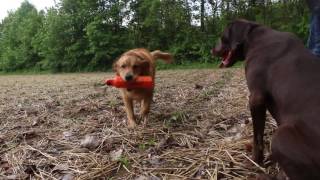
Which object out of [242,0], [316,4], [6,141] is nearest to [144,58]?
[6,141]

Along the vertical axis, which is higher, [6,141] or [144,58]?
[144,58]

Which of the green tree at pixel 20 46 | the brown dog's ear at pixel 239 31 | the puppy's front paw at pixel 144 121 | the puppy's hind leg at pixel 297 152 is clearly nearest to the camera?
the puppy's hind leg at pixel 297 152

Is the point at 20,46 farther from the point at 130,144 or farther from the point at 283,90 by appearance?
the point at 283,90

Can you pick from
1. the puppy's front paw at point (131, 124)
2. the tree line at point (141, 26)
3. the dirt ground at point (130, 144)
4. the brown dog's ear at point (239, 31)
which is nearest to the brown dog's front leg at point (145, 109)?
the dirt ground at point (130, 144)

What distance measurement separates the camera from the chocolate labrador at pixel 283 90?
9.75ft

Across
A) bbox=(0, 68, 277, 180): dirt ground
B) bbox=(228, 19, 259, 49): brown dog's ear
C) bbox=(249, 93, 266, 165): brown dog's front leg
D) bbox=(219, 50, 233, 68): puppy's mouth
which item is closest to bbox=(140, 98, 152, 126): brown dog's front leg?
bbox=(0, 68, 277, 180): dirt ground

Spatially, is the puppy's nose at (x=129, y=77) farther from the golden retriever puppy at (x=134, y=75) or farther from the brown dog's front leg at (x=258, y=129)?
the brown dog's front leg at (x=258, y=129)

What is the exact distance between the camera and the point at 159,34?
95.5ft

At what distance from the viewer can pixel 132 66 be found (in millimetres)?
6496

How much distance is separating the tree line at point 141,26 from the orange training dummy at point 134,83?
18926mm

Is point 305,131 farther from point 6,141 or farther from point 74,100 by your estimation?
point 74,100

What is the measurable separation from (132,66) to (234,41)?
7.70 ft

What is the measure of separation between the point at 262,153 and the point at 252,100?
1.53 feet

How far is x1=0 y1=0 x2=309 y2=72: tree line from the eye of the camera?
25.7 metres
